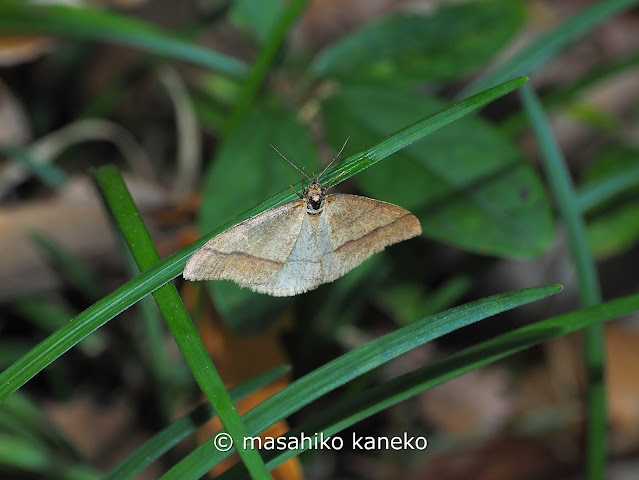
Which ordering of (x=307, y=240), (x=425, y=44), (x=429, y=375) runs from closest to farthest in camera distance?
(x=429, y=375) → (x=307, y=240) → (x=425, y=44)

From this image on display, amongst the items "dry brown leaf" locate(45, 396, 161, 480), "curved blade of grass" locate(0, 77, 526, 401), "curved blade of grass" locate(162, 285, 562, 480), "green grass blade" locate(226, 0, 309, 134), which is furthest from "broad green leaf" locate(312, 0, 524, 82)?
"dry brown leaf" locate(45, 396, 161, 480)

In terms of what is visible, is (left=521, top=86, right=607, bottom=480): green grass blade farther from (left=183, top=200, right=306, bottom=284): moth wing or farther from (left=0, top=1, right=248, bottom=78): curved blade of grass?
(left=0, top=1, right=248, bottom=78): curved blade of grass

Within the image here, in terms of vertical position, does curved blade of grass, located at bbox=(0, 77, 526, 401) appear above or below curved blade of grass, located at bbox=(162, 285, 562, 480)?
above

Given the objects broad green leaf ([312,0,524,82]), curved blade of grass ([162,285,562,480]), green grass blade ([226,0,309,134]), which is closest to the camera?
curved blade of grass ([162,285,562,480])

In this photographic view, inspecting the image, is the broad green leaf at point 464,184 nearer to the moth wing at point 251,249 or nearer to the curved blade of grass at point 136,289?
the moth wing at point 251,249

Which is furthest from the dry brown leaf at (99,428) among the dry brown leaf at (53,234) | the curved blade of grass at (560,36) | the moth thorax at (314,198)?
the curved blade of grass at (560,36)

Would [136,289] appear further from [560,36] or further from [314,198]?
[560,36]

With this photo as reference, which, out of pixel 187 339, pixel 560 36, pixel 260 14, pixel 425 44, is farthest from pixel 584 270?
pixel 260 14
